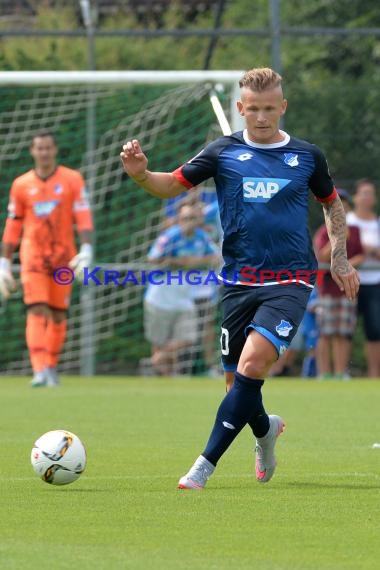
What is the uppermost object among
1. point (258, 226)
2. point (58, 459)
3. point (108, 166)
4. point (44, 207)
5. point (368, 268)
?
point (108, 166)

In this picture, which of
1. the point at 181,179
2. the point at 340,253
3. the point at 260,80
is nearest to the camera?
the point at 260,80

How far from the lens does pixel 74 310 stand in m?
18.1

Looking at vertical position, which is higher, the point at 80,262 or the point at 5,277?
the point at 80,262

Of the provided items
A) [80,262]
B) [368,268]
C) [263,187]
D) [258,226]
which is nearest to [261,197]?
[263,187]

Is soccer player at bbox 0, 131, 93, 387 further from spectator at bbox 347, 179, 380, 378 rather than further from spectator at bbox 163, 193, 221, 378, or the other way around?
spectator at bbox 347, 179, 380, 378

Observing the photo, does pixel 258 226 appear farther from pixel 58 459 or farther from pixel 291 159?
pixel 58 459

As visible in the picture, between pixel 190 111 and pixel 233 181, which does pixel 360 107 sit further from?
pixel 233 181

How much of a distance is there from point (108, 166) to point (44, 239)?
3114mm

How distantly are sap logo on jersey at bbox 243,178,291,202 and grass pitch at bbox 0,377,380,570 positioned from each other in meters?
1.51

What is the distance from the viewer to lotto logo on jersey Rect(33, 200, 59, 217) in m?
14.9

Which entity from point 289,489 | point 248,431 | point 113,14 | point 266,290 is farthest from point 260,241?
A: point 113,14

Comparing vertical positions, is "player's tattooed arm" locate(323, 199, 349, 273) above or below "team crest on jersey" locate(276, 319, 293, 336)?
above

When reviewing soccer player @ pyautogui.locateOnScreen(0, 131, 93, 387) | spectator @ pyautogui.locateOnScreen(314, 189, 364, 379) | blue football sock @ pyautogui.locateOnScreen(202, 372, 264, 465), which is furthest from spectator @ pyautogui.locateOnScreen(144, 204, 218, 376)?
blue football sock @ pyautogui.locateOnScreen(202, 372, 264, 465)

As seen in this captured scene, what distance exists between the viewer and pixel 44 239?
14.9 meters
